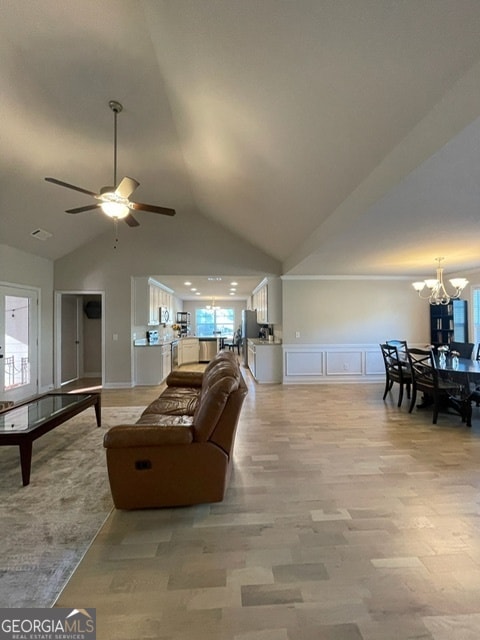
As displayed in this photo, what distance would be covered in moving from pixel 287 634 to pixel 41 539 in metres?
1.57

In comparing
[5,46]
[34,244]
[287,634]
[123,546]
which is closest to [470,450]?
[287,634]

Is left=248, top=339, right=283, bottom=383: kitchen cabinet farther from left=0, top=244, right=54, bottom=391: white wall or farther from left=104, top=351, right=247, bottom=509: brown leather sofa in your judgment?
left=104, top=351, right=247, bottom=509: brown leather sofa

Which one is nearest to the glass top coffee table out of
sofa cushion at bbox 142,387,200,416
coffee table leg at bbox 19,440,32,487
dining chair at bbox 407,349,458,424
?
coffee table leg at bbox 19,440,32,487

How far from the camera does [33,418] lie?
10.2ft

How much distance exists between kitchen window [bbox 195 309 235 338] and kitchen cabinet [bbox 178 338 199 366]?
3958 millimetres

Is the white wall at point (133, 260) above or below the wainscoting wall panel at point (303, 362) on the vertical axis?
above

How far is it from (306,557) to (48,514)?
1795 millimetres

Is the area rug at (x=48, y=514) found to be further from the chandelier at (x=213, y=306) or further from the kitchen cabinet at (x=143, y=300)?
the chandelier at (x=213, y=306)

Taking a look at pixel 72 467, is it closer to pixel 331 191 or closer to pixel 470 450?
pixel 331 191

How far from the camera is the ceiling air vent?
5.32 metres

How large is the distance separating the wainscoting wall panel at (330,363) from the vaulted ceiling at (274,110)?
258 centimetres

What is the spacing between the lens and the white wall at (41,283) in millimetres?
5473

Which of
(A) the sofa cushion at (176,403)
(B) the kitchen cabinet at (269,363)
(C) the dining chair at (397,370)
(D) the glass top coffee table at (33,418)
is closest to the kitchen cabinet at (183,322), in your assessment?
(B) the kitchen cabinet at (269,363)

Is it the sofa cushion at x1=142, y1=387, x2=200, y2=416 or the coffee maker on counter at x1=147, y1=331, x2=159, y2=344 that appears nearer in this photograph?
the sofa cushion at x1=142, y1=387, x2=200, y2=416
